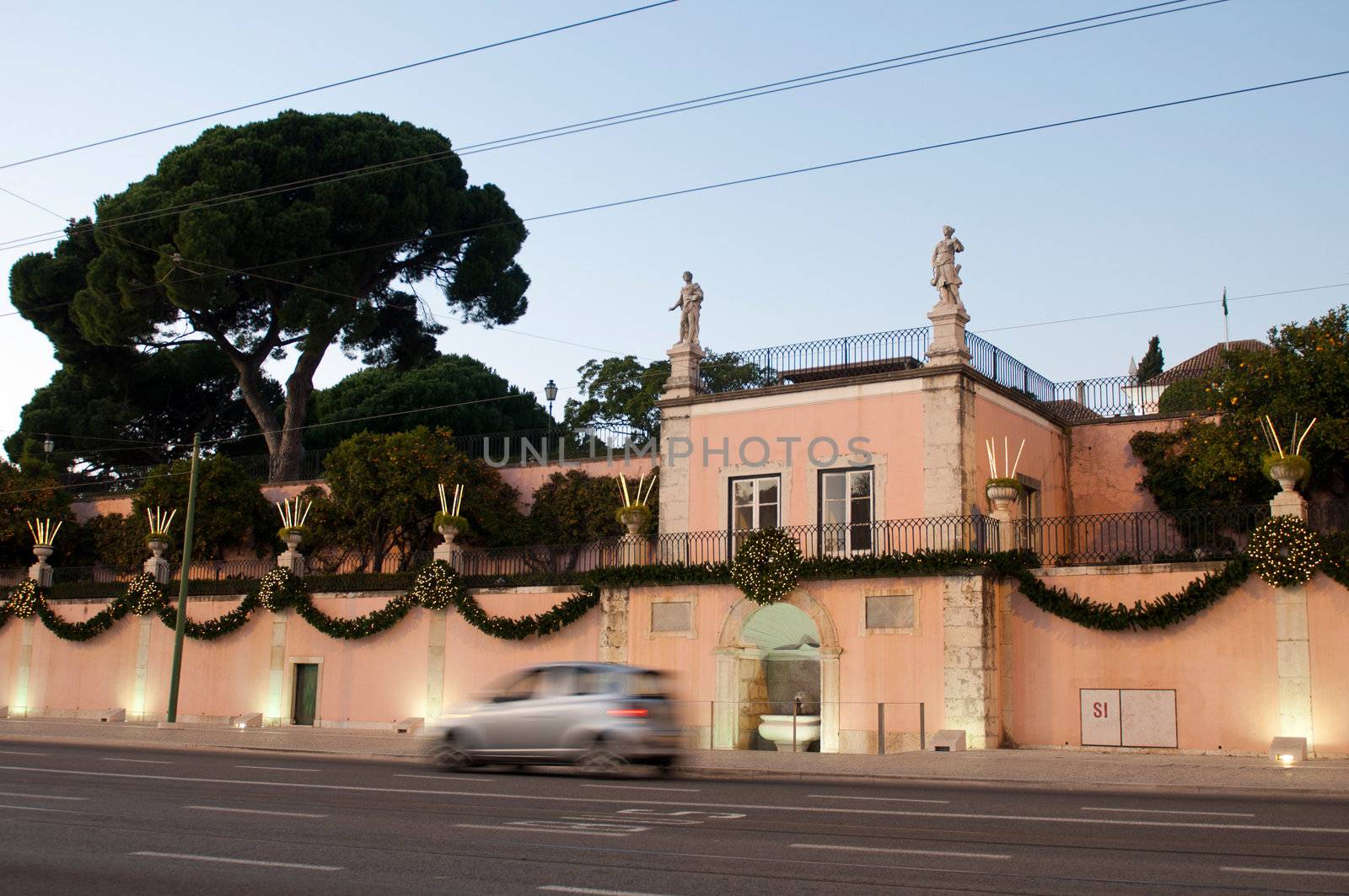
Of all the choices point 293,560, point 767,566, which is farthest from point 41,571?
point 767,566

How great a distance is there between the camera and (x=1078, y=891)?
27.5ft

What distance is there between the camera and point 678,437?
30047 mm

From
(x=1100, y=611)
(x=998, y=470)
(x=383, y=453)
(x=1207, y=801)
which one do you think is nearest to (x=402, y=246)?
(x=383, y=453)

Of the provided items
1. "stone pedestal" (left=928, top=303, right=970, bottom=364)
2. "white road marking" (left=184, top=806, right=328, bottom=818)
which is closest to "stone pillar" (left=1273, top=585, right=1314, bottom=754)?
"stone pedestal" (left=928, top=303, right=970, bottom=364)

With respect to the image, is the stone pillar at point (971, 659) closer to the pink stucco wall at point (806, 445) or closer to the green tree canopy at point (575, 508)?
the pink stucco wall at point (806, 445)

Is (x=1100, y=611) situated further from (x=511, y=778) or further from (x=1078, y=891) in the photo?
(x=1078, y=891)

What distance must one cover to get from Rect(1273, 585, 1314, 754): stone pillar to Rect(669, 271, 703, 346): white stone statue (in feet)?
44.1

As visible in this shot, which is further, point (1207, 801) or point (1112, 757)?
point (1112, 757)

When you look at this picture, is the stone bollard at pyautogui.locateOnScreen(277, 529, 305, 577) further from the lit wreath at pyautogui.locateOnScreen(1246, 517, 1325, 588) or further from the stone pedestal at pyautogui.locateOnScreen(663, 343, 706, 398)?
the lit wreath at pyautogui.locateOnScreen(1246, 517, 1325, 588)

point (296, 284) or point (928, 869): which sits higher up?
point (296, 284)

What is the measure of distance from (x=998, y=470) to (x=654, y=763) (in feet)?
40.1

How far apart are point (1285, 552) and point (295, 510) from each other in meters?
26.4

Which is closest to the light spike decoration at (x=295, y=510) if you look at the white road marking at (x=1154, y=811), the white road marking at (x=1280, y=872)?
the white road marking at (x=1154, y=811)

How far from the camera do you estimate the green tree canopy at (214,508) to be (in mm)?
39719
